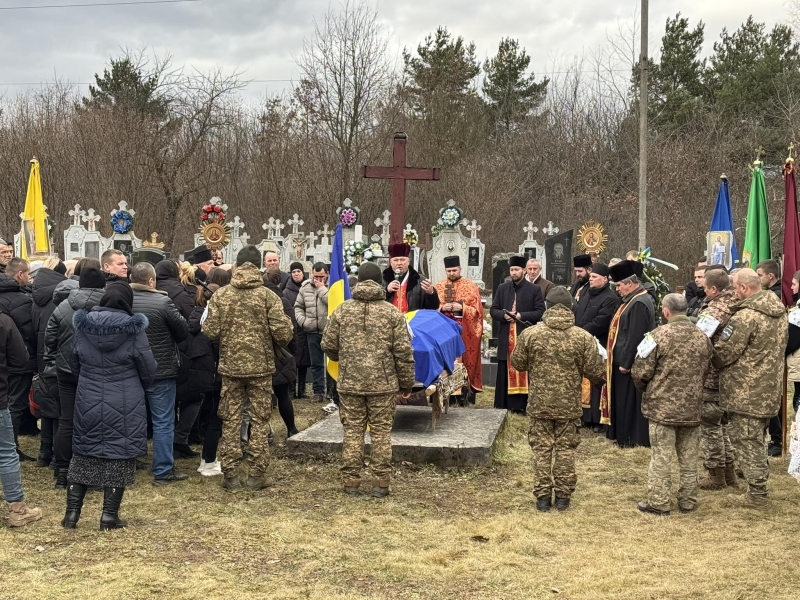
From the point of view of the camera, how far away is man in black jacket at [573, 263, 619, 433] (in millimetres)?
9133

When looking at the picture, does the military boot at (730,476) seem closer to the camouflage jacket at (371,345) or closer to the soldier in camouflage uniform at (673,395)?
the soldier in camouflage uniform at (673,395)

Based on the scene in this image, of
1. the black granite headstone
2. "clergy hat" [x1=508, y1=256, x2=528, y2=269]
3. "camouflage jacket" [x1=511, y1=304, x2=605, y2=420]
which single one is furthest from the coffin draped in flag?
the black granite headstone

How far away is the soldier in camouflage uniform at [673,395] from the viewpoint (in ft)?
20.3

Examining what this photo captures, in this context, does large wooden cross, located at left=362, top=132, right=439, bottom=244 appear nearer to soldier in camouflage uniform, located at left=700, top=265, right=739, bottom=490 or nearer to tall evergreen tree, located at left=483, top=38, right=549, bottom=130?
soldier in camouflage uniform, located at left=700, top=265, right=739, bottom=490

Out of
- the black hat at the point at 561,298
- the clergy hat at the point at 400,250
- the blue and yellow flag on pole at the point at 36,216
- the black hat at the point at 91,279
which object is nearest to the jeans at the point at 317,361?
the clergy hat at the point at 400,250

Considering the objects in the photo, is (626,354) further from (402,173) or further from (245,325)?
(402,173)

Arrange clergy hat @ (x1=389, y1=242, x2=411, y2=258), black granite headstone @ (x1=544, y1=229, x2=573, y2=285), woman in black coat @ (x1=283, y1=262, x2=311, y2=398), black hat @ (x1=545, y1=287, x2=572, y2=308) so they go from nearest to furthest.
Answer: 1. black hat @ (x1=545, y1=287, x2=572, y2=308)
2. clergy hat @ (x1=389, y1=242, x2=411, y2=258)
3. woman in black coat @ (x1=283, y1=262, x2=311, y2=398)
4. black granite headstone @ (x1=544, y1=229, x2=573, y2=285)

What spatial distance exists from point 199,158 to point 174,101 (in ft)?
8.26

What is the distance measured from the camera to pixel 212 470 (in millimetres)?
7258

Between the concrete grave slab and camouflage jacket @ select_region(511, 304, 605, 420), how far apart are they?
1401 millimetres

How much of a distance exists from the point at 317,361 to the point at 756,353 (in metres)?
6.18

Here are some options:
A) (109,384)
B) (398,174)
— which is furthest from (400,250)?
(109,384)

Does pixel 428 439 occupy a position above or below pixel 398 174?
below

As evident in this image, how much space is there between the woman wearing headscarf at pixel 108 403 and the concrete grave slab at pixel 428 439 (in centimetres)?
236
